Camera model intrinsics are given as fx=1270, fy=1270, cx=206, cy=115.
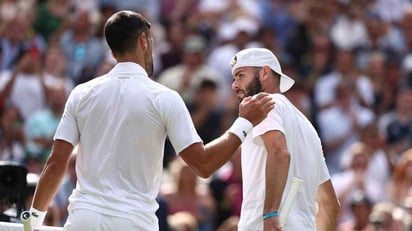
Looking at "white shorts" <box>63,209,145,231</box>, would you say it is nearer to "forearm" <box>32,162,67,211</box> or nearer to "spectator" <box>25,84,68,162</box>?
"forearm" <box>32,162,67,211</box>

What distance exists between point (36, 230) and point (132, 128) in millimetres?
850

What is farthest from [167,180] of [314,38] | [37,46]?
[314,38]

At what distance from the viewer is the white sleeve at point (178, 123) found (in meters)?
7.32

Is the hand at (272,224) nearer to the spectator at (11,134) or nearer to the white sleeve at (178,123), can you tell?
the white sleeve at (178,123)

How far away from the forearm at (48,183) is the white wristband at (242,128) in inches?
40.0

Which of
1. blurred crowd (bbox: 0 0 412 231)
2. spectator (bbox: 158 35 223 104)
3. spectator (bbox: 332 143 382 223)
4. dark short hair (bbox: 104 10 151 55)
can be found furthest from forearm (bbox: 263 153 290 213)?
spectator (bbox: 158 35 223 104)

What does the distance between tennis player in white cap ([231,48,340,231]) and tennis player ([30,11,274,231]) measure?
0.21m

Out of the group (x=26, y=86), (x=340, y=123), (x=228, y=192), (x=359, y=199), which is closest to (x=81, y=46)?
Result: (x=26, y=86)

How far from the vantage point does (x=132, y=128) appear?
24.0ft

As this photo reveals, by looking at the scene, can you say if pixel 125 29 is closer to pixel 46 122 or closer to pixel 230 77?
pixel 46 122

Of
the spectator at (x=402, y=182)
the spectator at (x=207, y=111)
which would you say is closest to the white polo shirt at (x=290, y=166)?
the spectator at (x=402, y=182)

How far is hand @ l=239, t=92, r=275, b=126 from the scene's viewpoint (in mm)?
7504

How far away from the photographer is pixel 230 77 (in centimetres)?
1669

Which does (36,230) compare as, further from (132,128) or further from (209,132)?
(209,132)
